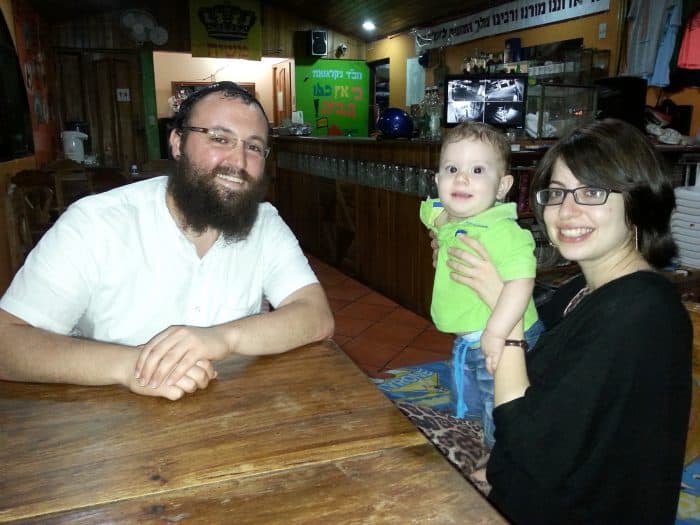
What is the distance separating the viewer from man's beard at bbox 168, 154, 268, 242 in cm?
163

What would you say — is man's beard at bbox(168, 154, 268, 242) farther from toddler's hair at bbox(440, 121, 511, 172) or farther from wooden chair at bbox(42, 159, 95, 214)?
wooden chair at bbox(42, 159, 95, 214)

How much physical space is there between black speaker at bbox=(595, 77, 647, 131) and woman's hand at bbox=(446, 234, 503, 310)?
354 centimetres

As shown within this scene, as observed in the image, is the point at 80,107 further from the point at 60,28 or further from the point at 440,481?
the point at 440,481

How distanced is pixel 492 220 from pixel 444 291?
0.26 m

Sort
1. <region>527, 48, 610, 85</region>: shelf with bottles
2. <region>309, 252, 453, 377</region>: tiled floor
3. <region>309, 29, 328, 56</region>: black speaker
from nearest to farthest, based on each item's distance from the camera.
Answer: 1. <region>309, 252, 453, 377</region>: tiled floor
2. <region>527, 48, 610, 85</region>: shelf with bottles
3. <region>309, 29, 328, 56</region>: black speaker

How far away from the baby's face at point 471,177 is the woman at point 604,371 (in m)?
0.31

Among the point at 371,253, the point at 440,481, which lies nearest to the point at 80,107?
the point at 371,253

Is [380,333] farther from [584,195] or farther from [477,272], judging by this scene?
[584,195]

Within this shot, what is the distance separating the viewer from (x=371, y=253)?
4930 millimetres

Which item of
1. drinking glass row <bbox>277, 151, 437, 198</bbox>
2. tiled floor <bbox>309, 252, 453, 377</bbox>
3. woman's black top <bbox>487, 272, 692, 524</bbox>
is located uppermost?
drinking glass row <bbox>277, 151, 437, 198</bbox>

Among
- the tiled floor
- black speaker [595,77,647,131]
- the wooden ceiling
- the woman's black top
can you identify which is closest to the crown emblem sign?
the wooden ceiling

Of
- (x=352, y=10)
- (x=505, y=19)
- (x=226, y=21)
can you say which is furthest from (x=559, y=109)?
(x=226, y=21)

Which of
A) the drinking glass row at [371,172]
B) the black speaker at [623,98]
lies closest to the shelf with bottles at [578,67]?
the black speaker at [623,98]

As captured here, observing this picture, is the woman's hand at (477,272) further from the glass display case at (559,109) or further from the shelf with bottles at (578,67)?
the shelf with bottles at (578,67)
